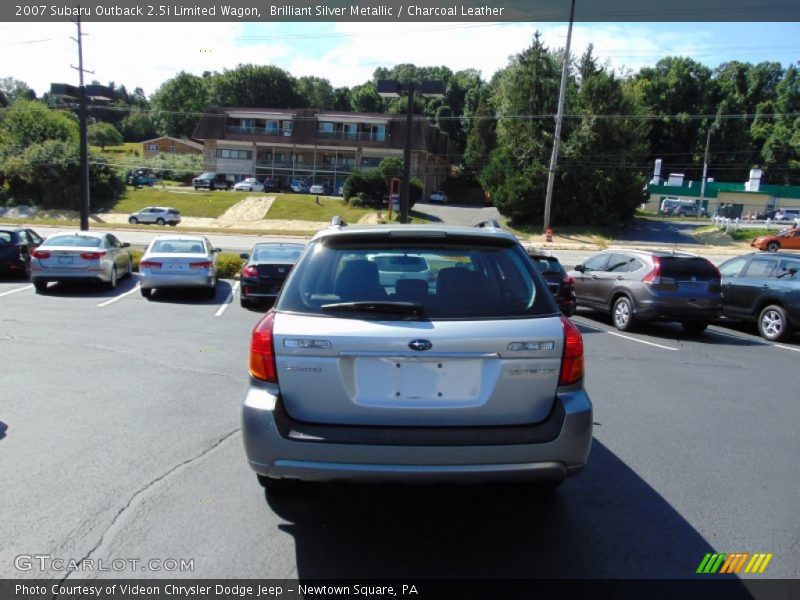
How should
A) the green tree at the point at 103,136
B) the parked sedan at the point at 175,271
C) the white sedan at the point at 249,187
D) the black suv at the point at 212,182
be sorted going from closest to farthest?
the parked sedan at the point at 175,271, the white sedan at the point at 249,187, the black suv at the point at 212,182, the green tree at the point at 103,136

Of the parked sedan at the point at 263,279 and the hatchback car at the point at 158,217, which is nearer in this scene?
the parked sedan at the point at 263,279

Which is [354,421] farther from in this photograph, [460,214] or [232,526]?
[460,214]

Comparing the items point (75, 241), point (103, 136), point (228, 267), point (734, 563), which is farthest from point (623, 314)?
point (103, 136)

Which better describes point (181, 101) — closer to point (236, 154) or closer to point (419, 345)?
point (236, 154)

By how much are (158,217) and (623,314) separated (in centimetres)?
4127

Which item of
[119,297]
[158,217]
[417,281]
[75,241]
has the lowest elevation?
[158,217]

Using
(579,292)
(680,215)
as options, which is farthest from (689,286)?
(680,215)

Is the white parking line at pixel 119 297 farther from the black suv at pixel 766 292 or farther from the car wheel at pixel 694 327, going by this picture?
the black suv at pixel 766 292

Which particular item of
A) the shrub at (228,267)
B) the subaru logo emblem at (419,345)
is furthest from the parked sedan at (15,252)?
the subaru logo emblem at (419,345)

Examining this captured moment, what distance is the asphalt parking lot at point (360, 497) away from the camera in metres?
3.63

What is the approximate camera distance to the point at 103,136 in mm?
112750

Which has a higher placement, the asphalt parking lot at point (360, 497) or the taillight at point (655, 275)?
the taillight at point (655, 275)

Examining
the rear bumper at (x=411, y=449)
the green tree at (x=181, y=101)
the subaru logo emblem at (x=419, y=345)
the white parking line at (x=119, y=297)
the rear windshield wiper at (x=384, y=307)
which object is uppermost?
the green tree at (x=181, y=101)

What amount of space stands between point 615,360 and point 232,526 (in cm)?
723
